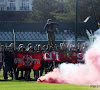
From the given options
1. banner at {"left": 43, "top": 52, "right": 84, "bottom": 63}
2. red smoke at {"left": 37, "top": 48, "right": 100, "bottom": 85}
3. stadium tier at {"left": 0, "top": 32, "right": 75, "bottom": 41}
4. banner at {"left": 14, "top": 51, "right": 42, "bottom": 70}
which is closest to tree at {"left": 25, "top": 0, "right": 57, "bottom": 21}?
stadium tier at {"left": 0, "top": 32, "right": 75, "bottom": 41}

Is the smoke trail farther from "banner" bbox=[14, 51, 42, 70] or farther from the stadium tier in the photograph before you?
the stadium tier

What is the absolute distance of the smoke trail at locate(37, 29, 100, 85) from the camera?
1561 cm

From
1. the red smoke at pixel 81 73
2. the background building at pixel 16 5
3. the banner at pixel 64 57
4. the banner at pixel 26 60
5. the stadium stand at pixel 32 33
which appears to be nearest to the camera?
the red smoke at pixel 81 73

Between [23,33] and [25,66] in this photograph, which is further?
[23,33]

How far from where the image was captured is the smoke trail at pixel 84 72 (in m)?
15.6

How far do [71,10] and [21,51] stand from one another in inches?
1706

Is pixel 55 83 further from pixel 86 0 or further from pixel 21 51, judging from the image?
pixel 86 0

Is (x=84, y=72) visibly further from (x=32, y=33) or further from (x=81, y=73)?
(x=32, y=33)

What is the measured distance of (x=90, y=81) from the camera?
51.6 ft

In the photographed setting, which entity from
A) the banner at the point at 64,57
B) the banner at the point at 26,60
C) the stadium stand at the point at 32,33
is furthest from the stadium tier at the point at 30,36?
the banner at the point at 26,60

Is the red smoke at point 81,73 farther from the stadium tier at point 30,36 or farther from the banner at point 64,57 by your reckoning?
the stadium tier at point 30,36

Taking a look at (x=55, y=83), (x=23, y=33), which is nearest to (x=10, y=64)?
(x=55, y=83)

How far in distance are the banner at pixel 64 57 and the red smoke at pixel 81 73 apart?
1.89 metres

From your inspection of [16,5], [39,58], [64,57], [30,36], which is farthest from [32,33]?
[16,5]
